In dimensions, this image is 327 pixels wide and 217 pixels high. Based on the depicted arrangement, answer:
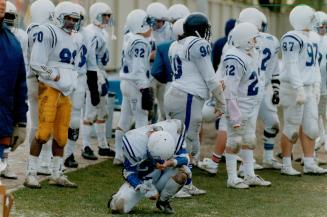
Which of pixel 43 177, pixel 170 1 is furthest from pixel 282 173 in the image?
pixel 170 1

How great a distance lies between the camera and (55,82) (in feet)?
31.3

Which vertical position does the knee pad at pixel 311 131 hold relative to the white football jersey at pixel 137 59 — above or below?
below

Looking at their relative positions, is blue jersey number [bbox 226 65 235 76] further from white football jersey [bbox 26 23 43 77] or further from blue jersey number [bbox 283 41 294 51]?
white football jersey [bbox 26 23 43 77]

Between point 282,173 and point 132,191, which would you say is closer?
point 132,191

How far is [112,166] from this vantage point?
11.5 m

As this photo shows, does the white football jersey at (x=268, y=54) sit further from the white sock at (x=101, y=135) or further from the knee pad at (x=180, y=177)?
the knee pad at (x=180, y=177)

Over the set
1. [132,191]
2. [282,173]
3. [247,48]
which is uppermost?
[247,48]

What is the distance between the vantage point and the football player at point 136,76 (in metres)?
11.3

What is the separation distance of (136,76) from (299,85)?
2066 mm

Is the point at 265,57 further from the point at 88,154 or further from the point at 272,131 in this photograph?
the point at 88,154

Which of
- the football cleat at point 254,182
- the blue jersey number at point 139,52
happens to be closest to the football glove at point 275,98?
the football cleat at point 254,182

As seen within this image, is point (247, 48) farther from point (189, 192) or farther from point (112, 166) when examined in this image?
point (112, 166)

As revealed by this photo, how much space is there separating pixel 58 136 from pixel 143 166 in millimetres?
1589

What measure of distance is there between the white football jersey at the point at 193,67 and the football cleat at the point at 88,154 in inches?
107
